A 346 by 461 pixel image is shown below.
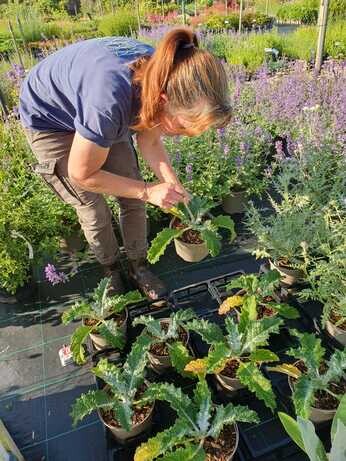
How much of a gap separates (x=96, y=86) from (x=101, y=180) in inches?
14.9

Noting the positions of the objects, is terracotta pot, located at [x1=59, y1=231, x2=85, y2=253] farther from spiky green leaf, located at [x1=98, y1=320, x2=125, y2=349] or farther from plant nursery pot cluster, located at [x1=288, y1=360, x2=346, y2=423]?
plant nursery pot cluster, located at [x1=288, y1=360, x2=346, y2=423]

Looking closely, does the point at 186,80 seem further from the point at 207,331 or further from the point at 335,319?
the point at 335,319

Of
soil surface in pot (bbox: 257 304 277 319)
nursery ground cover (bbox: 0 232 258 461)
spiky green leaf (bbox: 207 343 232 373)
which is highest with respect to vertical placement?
spiky green leaf (bbox: 207 343 232 373)

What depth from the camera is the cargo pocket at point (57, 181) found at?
6.43 feet

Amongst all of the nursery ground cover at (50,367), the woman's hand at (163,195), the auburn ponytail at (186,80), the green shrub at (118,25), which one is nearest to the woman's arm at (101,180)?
the woman's hand at (163,195)

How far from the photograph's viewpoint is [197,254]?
209 cm

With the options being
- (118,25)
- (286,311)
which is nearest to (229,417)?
(286,311)

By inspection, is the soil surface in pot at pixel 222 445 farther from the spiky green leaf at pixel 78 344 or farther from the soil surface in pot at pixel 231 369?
the spiky green leaf at pixel 78 344

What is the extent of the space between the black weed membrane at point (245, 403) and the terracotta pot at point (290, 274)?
0.22 metres

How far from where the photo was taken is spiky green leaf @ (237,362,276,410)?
1.50 m

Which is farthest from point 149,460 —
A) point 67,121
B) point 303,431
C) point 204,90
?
point 67,121

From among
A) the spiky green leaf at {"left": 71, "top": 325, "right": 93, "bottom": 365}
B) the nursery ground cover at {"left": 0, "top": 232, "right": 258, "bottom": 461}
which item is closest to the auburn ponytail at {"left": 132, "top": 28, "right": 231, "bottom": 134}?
the spiky green leaf at {"left": 71, "top": 325, "right": 93, "bottom": 365}

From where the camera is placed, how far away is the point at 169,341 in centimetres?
192

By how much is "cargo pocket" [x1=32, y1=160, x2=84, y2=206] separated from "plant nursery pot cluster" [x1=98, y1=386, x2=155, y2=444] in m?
1.02
